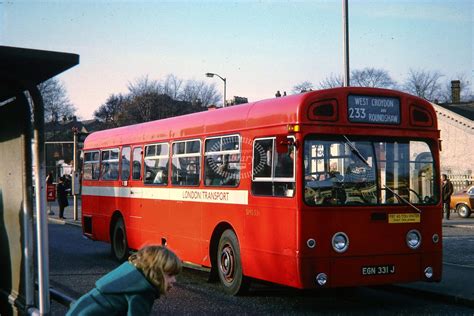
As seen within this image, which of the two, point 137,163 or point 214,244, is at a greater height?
point 137,163

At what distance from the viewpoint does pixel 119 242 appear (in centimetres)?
1488

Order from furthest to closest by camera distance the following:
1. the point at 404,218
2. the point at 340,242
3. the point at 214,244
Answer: the point at 214,244 → the point at 404,218 → the point at 340,242

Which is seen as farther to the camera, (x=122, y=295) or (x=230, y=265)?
(x=230, y=265)

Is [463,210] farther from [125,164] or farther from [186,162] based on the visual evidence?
[186,162]

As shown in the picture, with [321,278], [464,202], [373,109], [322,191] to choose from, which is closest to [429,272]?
[321,278]

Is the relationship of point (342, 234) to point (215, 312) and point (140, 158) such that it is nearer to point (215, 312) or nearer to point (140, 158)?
point (215, 312)

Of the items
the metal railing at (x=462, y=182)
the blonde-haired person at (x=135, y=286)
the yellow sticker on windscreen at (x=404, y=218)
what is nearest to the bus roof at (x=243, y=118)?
the yellow sticker on windscreen at (x=404, y=218)

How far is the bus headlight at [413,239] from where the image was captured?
358 inches

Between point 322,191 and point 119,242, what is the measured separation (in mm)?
7338

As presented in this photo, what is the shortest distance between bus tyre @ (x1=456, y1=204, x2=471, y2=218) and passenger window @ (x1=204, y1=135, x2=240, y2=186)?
20.2m

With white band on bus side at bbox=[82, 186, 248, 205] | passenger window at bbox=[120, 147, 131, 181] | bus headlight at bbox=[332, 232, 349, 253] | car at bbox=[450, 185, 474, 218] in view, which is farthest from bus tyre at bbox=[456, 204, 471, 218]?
bus headlight at bbox=[332, 232, 349, 253]

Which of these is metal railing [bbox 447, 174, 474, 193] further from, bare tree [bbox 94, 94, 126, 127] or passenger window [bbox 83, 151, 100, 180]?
bare tree [bbox 94, 94, 126, 127]

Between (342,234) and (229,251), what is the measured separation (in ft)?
7.07

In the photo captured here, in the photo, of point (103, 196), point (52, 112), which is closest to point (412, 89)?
point (52, 112)
